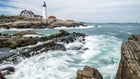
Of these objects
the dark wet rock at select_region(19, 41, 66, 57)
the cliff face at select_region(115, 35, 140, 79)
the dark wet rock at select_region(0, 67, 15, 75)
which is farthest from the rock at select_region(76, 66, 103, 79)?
the dark wet rock at select_region(19, 41, 66, 57)

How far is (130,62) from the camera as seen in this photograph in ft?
28.5

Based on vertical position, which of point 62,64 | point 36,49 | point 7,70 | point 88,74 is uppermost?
point 88,74

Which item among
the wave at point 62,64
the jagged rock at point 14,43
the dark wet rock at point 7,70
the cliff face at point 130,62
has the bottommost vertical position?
the wave at point 62,64

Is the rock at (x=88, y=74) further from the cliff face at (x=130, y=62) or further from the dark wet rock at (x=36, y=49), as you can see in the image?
the dark wet rock at (x=36, y=49)

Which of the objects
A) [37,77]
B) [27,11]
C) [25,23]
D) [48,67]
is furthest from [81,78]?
[27,11]

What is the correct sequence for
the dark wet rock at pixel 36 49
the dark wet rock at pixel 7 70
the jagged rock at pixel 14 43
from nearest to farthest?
the dark wet rock at pixel 7 70, the dark wet rock at pixel 36 49, the jagged rock at pixel 14 43

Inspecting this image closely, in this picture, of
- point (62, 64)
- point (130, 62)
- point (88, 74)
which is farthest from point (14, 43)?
point (130, 62)

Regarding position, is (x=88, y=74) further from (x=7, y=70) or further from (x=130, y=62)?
(x=7, y=70)

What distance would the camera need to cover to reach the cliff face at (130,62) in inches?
326

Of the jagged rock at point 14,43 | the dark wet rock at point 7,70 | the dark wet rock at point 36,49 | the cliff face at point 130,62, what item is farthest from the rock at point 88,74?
the jagged rock at point 14,43

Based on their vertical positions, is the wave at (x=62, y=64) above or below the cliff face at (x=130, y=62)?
below

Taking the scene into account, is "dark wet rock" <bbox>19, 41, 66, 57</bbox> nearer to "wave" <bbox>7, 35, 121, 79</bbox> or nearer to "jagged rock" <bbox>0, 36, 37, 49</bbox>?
"wave" <bbox>7, 35, 121, 79</bbox>

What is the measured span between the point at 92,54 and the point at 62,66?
5.78 meters

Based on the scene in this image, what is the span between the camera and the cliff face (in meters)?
8.27
